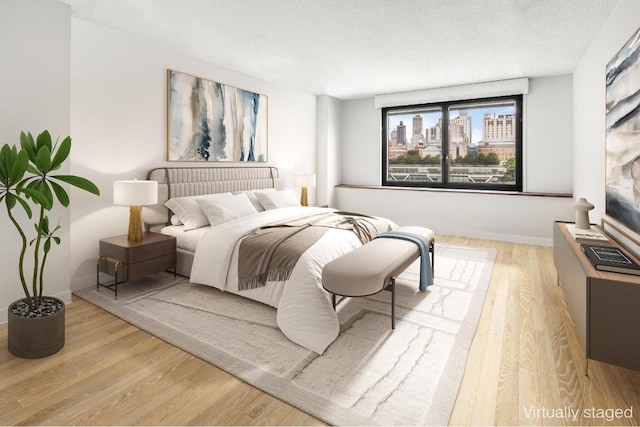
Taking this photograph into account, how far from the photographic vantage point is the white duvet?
2.39 metres

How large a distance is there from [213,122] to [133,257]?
214 cm

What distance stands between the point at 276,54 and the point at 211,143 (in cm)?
137

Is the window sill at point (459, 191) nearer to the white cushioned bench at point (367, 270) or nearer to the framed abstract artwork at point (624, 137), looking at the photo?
the framed abstract artwork at point (624, 137)

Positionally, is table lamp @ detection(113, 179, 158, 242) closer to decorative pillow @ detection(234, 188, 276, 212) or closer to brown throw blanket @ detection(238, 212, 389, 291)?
brown throw blanket @ detection(238, 212, 389, 291)

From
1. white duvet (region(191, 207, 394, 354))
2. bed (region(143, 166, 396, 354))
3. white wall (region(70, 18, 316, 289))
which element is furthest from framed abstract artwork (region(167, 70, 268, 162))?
white duvet (region(191, 207, 394, 354))

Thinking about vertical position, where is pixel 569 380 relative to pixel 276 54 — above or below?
below

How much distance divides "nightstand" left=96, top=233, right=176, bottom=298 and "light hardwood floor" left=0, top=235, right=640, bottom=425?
569mm

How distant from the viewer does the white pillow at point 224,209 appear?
3742 mm

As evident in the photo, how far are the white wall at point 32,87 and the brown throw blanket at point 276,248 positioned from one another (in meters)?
1.54

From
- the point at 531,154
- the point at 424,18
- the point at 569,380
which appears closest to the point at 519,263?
the point at 531,154

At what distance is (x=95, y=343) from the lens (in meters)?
2.38

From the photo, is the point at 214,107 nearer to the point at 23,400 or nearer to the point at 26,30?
the point at 26,30

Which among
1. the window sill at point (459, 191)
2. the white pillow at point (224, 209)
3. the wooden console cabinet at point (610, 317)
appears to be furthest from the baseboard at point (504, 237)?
the wooden console cabinet at point (610, 317)

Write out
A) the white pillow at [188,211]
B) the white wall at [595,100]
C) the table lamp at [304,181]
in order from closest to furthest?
the white wall at [595,100]
the white pillow at [188,211]
the table lamp at [304,181]
